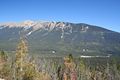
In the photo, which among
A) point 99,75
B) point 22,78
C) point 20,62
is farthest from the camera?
point 99,75

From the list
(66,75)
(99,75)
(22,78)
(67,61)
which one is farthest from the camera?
(99,75)

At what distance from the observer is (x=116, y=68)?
6801 inches

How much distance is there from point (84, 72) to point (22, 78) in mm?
85321

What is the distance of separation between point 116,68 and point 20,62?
344ft

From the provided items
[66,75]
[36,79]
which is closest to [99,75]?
[66,75]

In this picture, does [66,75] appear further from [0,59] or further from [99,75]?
[99,75]

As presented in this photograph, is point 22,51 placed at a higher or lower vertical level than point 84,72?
higher

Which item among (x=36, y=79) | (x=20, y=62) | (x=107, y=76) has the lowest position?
(x=107, y=76)

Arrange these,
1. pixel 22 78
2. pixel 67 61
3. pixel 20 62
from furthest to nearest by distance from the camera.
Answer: pixel 67 61, pixel 22 78, pixel 20 62

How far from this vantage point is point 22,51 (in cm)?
7981

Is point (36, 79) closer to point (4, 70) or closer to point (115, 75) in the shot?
point (4, 70)

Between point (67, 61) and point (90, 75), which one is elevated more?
point (67, 61)

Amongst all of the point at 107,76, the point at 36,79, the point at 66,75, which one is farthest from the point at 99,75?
the point at 36,79

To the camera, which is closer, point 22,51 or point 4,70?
point 22,51
